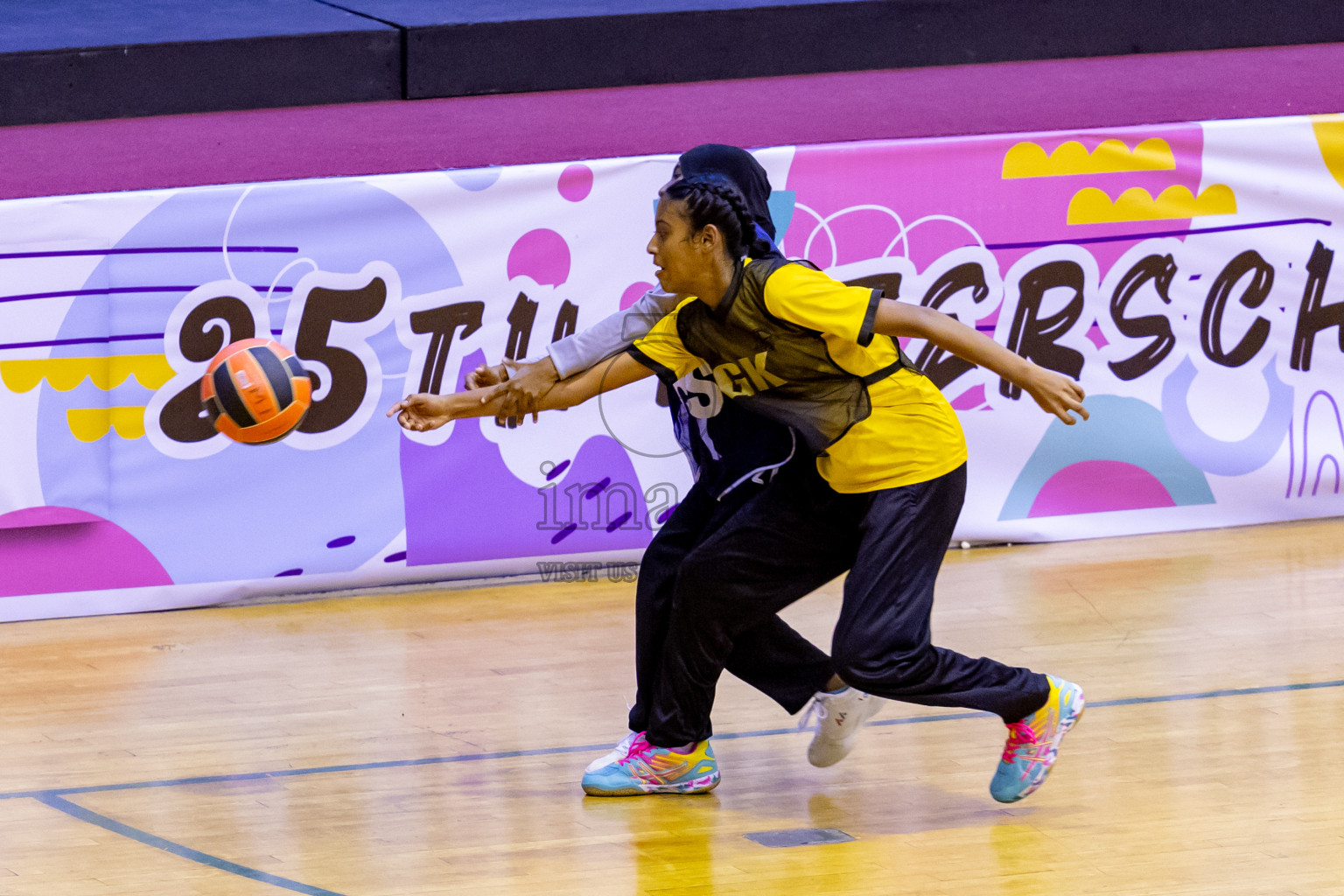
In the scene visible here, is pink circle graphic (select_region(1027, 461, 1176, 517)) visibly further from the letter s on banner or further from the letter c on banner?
the letter s on banner

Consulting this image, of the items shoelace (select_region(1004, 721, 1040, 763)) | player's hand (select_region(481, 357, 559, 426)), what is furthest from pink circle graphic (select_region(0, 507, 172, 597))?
shoelace (select_region(1004, 721, 1040, 763))

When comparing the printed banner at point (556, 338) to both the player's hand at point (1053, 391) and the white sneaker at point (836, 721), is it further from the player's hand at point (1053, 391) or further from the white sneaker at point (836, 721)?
the player's hand at point (1053, 391)

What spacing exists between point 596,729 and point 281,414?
1276 mm

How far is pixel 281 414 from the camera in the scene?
4.67m

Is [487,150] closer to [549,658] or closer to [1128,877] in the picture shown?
[549,658]

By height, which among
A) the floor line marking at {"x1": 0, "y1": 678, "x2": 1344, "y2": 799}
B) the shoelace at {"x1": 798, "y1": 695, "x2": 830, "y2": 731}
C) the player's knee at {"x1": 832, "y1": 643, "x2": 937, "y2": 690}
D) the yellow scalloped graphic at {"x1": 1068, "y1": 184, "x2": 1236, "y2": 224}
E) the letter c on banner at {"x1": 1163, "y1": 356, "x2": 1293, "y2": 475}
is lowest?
the floor line marking at {"x1": 0, "y1": 678, "x2": 1344, "y2": 799}

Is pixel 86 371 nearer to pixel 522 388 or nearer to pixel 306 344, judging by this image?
pixel 306 344

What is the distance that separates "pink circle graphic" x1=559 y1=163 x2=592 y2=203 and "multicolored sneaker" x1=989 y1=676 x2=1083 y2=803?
10.2ft

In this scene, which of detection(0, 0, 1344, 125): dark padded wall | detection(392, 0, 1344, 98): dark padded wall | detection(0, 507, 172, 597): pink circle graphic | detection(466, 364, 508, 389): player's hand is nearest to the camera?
detection(466, 364, 508, 389): player's hand

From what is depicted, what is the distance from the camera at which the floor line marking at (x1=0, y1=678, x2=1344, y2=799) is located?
4492mm

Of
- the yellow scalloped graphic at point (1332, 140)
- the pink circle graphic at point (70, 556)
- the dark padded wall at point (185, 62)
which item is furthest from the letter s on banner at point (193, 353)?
the yellow scalloped graphic at point (1332, 140)

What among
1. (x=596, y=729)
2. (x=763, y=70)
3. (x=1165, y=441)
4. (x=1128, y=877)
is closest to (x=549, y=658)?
(x=596, y=729)

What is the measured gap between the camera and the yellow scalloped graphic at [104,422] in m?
6.17

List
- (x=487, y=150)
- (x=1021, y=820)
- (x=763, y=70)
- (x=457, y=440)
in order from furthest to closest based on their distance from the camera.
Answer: (x=763, y=70) < (x=487, y=150) < (x=457, y=440) < (x=1021, y=820)
